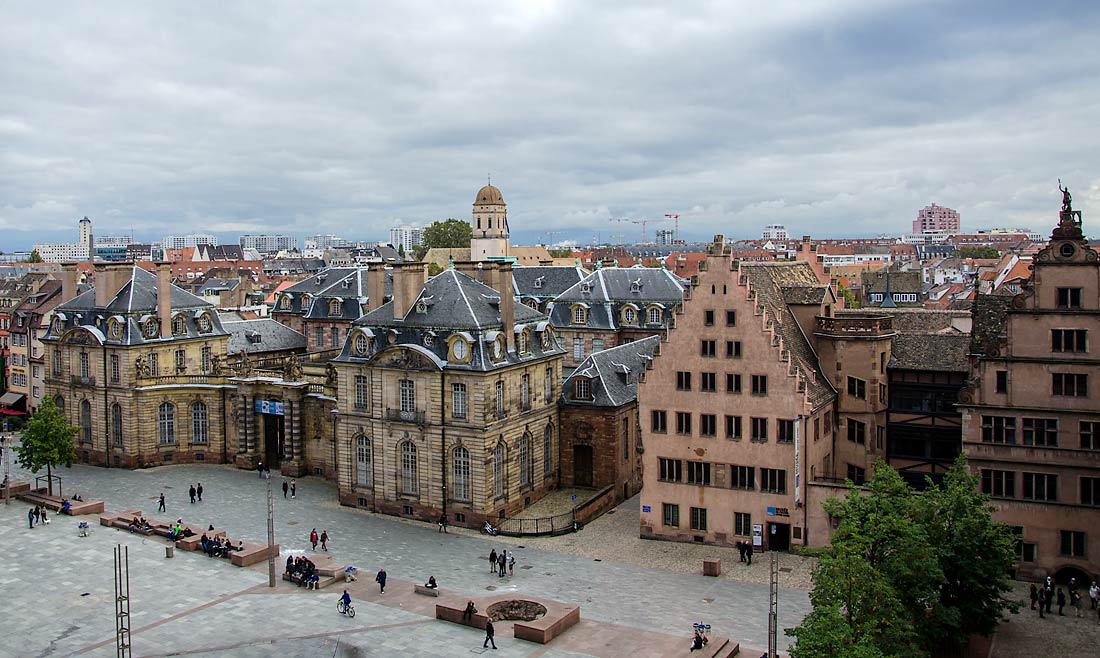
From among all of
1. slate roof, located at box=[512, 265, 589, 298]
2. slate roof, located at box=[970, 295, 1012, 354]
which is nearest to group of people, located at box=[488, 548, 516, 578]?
slate roof, located at box=[970, 295, 1012, 354]

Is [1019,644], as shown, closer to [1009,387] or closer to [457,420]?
[1009,387]

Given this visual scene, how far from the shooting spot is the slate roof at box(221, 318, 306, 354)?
297ft

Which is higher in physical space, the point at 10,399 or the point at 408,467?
the point at 10,399

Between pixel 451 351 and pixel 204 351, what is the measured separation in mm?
32861

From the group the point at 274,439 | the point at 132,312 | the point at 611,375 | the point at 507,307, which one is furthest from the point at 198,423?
the point at 611,375

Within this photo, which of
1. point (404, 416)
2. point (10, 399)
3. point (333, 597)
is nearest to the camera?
point (333, 597)

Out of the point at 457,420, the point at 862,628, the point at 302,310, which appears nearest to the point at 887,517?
the point at 862,628

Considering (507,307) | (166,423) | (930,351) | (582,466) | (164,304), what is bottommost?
(582,466)

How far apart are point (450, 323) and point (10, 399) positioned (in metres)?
66.4

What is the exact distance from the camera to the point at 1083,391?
5072 centimetres

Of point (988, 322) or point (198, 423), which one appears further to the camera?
point (198, 423)

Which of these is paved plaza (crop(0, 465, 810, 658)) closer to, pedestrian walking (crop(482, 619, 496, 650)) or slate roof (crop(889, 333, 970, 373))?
pedestrian walking (crop(482, 619, 496, 650))

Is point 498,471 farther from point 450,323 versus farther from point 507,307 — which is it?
point 507,307

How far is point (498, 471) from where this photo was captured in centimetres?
6419
